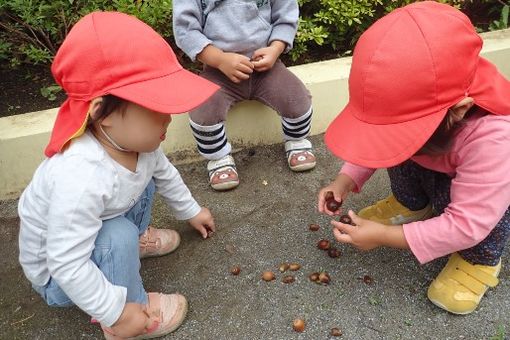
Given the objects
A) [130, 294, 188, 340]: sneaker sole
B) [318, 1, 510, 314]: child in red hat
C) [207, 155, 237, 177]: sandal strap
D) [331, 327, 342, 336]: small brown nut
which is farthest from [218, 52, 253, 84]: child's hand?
[331, 327, 342, 336]: small brown nut

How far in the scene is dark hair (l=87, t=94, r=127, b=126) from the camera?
1451 mm

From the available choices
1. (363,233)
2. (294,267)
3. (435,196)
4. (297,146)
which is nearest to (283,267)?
→ (294,267)

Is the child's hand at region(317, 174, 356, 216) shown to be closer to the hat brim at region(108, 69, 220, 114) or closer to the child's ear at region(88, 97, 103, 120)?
the hat brim at region(108, 69, 220, 114)

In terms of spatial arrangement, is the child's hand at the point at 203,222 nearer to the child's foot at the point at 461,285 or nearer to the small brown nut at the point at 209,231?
the small brown nut at the point at 209,231

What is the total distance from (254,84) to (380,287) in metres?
1.14

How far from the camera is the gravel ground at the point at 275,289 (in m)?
1.79

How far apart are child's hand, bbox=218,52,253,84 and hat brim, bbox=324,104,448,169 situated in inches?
35.9

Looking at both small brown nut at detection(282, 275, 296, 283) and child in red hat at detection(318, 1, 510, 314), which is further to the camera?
small brown nut at detection(282, 275, 296, 283)

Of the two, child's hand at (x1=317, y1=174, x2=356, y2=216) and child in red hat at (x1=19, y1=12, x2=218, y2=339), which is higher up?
child in red hat at (x1=19, y1=12, x2=218, y2=339)

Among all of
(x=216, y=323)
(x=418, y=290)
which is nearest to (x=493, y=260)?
(x=418, y=290)

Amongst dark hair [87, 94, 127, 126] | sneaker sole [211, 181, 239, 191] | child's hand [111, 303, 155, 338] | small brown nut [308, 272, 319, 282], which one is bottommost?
sneaker sole [211, 181, 239, 191]

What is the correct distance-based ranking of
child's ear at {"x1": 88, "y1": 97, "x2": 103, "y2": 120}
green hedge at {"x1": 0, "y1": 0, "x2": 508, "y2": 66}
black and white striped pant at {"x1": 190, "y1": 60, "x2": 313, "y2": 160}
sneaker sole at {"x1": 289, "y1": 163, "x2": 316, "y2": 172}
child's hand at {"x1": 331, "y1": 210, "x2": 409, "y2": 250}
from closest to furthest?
child's ear at {"x1": 88, "y1": 97, "x2": 103, "y2": 120}, child's hand at {"x1": 331, "y1": 210, "x2": 409, "y2": 250}, black and white striped pant at {"x1": 190, "y1": 60, "x2": 313, "y2": 160}, sneaker sole at {"x1": 289, "y1": 163, "x2": 316, "y2": 172}, green hedge at {"x1": 0, "y1": 0, "x2": 508, "y2": 66}

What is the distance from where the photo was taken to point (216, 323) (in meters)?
1.83

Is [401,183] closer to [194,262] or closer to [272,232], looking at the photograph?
[272,232]
